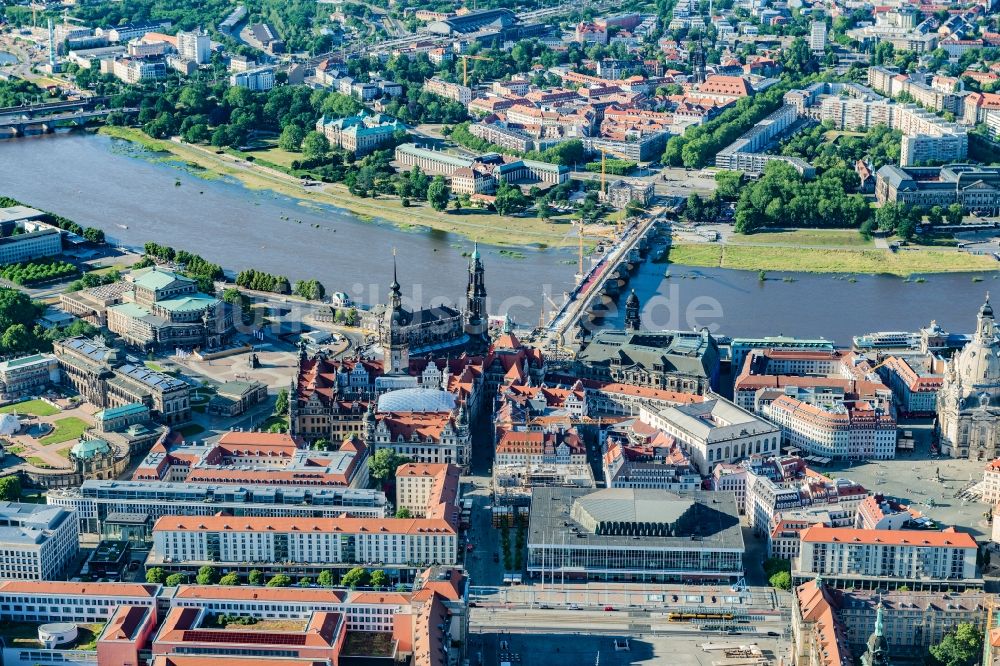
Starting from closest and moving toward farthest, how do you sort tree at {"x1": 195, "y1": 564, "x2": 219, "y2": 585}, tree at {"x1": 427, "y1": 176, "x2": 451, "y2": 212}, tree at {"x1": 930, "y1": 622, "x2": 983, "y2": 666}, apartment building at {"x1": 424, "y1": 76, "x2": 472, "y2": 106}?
1. tree at {"x1": 930, "y1": 622, "x2": 983, "y2": 666}
2. tree at {"x1": 195, "y1": 564, "x2": 219, "y2": 585}
3. tree at {"x1": 427, "y1": 176, "x2": 451, "y2": 212}
4. apartment building at {"x1": 424, "y1": 76, "x2": 472, "y2": 106}

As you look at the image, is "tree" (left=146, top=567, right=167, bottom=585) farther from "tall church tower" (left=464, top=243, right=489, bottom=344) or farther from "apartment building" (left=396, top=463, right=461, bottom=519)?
"tall church tower" (left=464, top=243, right=489, bottom=344)

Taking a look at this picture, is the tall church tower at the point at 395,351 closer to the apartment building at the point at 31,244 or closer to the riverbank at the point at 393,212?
the riverbank at the point at 393,212

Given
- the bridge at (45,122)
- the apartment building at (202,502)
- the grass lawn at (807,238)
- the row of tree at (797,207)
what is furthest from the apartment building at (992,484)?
the bridge at (45,122)

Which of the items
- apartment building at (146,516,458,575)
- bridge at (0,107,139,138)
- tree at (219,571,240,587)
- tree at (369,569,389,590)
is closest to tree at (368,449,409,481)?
apartment building at (146,516,458,575)


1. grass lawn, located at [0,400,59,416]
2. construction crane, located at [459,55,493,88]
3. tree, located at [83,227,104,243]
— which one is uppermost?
construction crane, located at [459,55,493,88]

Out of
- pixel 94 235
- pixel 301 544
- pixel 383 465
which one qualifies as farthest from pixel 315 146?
pixel 301 544
